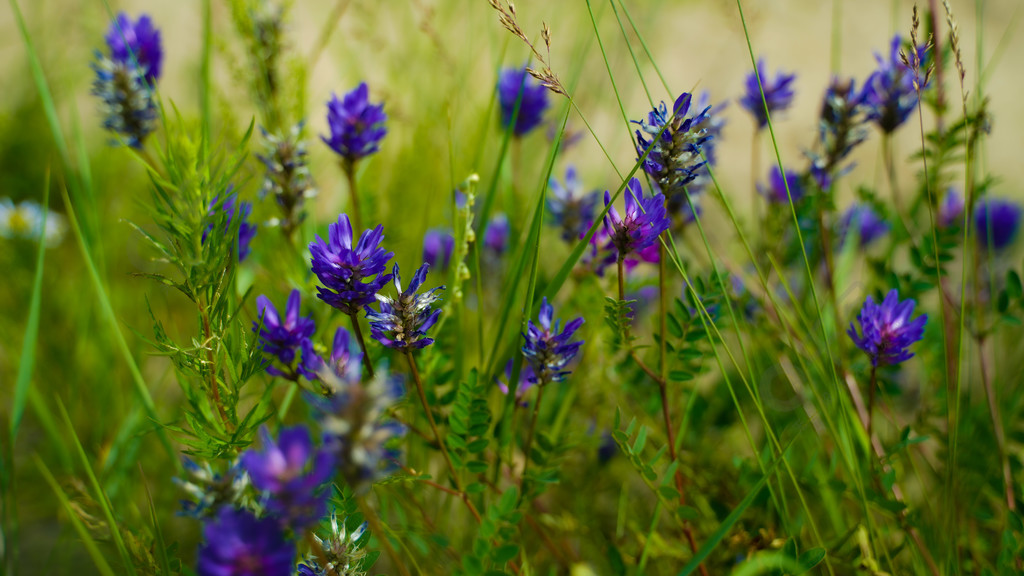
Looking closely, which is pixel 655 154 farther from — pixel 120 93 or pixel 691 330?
pixel 120 93

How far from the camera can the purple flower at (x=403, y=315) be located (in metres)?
0.69

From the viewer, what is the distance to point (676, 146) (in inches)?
28.3

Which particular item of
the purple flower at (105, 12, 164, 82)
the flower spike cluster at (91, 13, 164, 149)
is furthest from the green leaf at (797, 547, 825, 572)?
the purple flower at (105, 12, 164, 82)

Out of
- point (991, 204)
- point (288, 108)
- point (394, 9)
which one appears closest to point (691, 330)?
point (288, 108)

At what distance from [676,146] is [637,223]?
0.31 feet

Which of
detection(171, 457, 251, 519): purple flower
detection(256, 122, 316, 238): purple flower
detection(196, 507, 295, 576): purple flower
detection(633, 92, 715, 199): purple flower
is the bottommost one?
detection(196, 507, 295, 576): purple flower

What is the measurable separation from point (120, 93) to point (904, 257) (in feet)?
7.98

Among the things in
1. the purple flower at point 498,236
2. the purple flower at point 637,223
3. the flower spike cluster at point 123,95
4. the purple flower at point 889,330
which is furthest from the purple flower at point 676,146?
the flower spike cluster at point 123,95

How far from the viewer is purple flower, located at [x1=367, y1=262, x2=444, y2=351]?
686 mm

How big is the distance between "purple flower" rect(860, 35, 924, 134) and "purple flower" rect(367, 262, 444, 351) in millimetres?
804

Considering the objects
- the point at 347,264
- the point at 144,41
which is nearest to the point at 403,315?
the point at 347,264

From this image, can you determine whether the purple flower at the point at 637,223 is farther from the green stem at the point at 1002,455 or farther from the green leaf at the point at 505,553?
the green stem at the point at 1002,455

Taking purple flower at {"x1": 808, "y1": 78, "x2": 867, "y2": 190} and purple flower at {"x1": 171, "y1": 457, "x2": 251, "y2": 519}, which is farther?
purple flower at {"x1": 808, "y1": 78, "x2": 867, "y2": 190}

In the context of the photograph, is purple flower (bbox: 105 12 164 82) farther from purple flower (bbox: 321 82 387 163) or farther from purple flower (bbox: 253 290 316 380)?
purple flower (bbox: 253 290 316 380)
